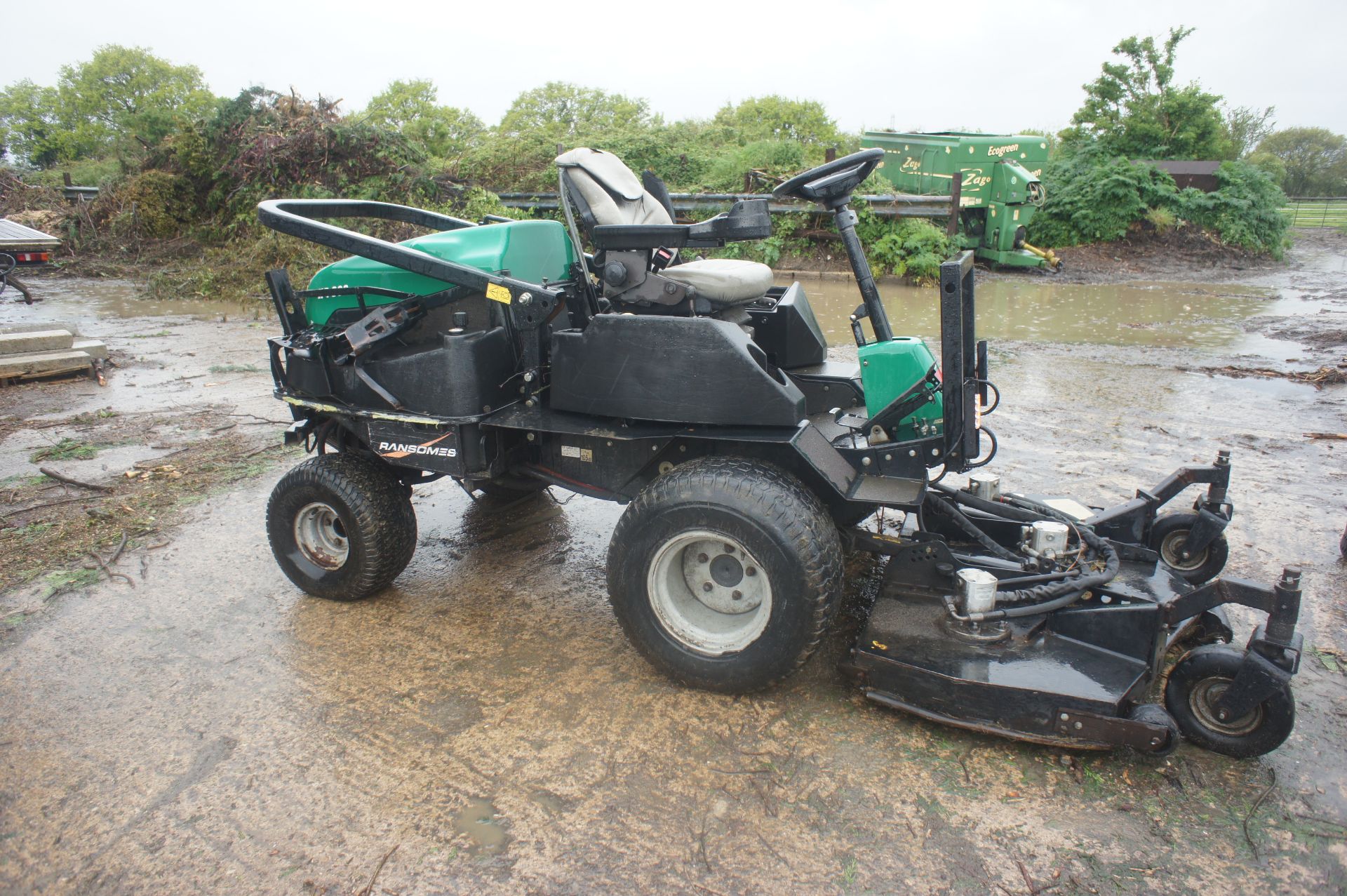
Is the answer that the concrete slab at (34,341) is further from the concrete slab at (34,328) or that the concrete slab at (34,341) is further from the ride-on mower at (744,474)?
the ride-on mower at (744,474)

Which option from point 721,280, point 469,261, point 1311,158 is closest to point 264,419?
point 469,261

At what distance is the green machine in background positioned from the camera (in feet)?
44.4

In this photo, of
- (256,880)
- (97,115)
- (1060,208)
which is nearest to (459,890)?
(256,880)

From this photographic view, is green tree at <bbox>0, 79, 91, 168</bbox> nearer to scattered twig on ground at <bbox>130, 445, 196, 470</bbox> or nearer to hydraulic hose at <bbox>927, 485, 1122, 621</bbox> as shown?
scattered twig on ground at <bbox>130, 445, 196, 470</bbox>

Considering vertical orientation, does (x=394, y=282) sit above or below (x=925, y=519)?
above

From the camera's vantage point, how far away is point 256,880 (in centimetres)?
211

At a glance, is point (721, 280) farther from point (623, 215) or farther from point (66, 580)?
point (66, 580)

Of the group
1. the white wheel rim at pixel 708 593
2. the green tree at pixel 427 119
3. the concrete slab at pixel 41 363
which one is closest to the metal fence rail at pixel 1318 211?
the green tree at pixel 427 119

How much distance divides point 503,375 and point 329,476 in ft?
2.80

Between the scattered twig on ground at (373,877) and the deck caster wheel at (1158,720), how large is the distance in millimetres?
2067

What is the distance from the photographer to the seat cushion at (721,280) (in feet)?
10.7

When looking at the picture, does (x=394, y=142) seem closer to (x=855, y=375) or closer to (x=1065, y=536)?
(x=855, y=375)

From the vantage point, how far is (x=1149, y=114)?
18.7m

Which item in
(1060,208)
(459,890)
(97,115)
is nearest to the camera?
(459,890)
